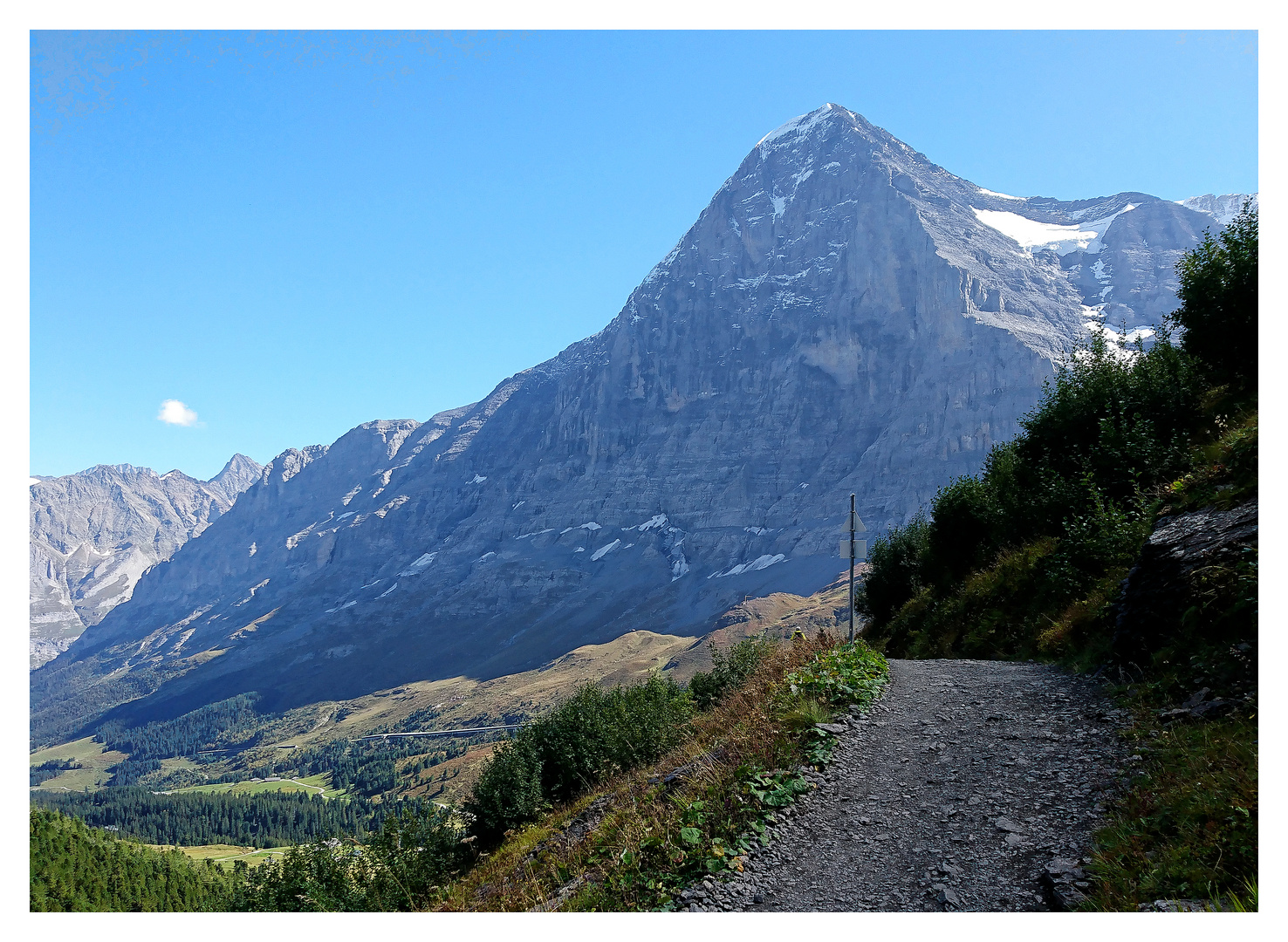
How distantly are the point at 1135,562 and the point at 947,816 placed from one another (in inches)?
278

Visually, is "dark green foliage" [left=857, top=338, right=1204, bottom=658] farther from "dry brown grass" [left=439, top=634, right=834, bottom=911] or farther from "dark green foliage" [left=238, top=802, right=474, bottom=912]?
"dark green foliage" [left=238, top=802, right=474, bottom=912]

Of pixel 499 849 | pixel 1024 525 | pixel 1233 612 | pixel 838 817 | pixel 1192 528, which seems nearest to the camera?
pixel 838 817

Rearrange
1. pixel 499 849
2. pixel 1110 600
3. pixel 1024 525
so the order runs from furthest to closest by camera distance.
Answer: pixel 1024 525 → pixel 499 849 → pixel 1110 600

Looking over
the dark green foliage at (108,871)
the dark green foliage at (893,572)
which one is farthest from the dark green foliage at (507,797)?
the dark green foliage at (108,871)

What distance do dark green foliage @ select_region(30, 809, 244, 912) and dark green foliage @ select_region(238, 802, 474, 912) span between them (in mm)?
32543

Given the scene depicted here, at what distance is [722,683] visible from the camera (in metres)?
20.0

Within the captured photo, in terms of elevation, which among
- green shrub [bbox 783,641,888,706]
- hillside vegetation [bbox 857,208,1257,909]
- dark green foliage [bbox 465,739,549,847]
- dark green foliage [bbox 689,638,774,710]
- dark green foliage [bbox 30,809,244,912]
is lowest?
dark green foliage [bbox 30,809,244,912]

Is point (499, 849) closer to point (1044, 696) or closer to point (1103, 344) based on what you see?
point (1044, 696)

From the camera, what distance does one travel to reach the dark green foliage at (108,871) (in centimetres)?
5202

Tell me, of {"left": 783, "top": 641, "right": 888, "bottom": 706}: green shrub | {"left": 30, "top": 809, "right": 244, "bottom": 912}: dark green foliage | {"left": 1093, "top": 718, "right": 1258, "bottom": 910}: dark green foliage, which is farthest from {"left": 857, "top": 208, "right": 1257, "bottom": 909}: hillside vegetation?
{"left": 30, "top": 809, "right": 244, "bottom": 912}: dark green foliage

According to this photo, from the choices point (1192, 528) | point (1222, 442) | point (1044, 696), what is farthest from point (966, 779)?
point (1222, 442)

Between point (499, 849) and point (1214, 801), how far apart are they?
14.4 meters

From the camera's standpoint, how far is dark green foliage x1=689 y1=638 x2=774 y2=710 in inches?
701

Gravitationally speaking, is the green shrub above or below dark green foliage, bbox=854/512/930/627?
above
